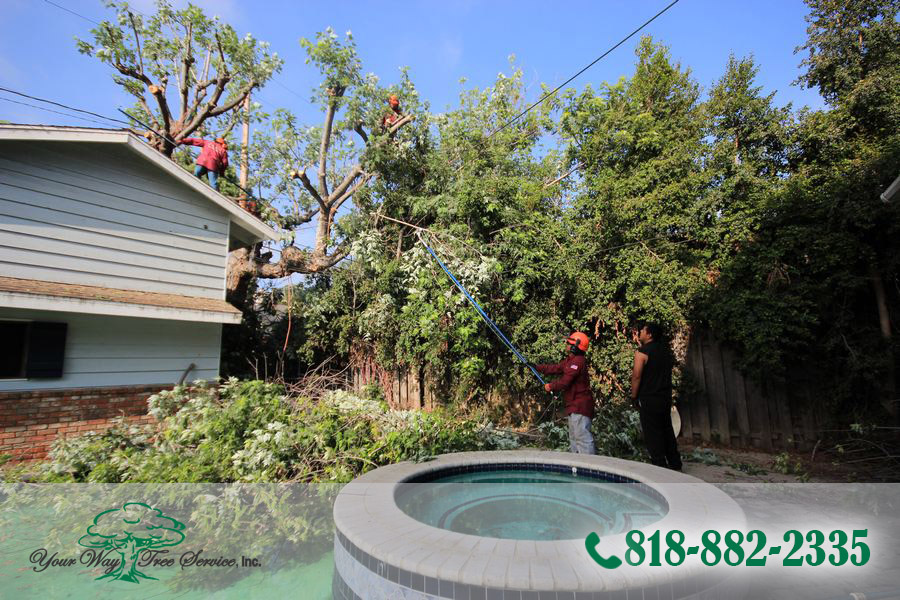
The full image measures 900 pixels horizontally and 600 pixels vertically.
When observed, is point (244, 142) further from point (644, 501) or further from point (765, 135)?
point (644, 501)

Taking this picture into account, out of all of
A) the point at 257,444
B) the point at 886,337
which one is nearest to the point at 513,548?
the point at 257,444

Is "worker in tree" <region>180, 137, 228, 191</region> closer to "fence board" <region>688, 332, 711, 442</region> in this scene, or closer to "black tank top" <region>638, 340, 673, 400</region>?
"black tank top" <region>638, 340, 673, 400</region>

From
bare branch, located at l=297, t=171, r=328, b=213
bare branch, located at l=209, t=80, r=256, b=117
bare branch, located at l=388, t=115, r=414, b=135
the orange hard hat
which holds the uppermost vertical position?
bare branch, located at l=209, t=80, r=256, b=117

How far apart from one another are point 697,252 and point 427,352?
512 cm

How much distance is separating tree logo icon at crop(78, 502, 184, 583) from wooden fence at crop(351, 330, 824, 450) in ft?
23.7

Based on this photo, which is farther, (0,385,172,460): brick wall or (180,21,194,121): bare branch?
(180,21,194,121): bare branch

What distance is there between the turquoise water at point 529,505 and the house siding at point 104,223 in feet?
20.1

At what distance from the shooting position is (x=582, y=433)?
5301 mm

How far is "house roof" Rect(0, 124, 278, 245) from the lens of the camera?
18.9ft

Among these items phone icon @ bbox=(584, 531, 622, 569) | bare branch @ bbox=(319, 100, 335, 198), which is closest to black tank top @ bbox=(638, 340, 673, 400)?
phone icon @ bbox=(584, 531, 622, 569)

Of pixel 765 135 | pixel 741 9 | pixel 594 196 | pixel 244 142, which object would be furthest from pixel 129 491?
pixel 244 142

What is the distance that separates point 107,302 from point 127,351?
1.13 m

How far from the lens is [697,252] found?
6.70m

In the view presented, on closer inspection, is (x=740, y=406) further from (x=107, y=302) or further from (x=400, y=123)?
(x=107, y=302)
